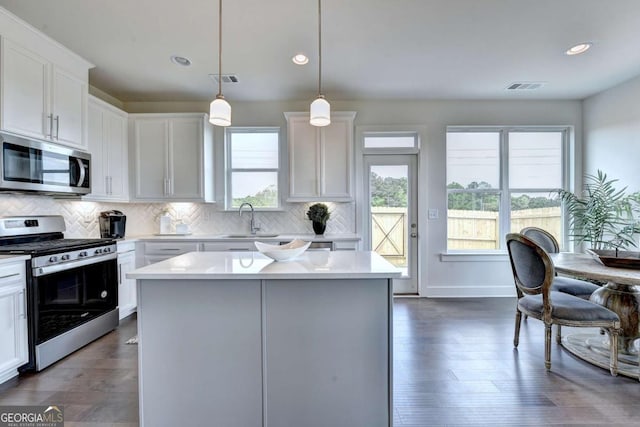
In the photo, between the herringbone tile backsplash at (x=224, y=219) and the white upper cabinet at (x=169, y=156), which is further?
the herringbone tile backsplash at (x=224, y=219)

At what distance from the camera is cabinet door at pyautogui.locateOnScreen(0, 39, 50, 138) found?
2.29 metres

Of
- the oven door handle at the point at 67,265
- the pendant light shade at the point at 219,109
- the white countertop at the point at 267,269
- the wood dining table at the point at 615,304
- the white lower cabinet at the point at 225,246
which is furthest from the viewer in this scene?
the white lower cabinet at the point at 225,246

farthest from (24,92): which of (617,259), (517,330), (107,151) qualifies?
(617,259)

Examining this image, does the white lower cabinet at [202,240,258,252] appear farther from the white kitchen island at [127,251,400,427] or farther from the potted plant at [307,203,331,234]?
the white kitchen island at [127,251,400,427]

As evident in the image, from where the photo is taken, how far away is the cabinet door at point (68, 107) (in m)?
2.71

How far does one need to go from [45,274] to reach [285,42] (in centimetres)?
283

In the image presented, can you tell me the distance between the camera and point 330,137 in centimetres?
392

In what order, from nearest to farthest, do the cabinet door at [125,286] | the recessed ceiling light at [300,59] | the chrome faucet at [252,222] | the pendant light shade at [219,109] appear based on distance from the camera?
the pendant light shade at [219,109] < the recessed ceiling light at [300,59] < the cabinet door at [125,286] < the chrome faucet at [252,222]

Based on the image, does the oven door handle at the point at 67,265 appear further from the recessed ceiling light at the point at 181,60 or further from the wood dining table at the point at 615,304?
the wood dining table at the point at 615,304

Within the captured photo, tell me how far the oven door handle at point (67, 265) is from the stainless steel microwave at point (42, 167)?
0.70m

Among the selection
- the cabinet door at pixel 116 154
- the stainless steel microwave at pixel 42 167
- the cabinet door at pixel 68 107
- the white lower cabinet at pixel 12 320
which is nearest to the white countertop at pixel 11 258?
the white lower cabinet at pixel 12 320

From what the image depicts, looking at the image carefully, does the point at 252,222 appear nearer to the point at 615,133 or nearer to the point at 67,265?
the point at 67,265

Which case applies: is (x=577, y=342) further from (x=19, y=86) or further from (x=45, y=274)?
(x=19, y=86)

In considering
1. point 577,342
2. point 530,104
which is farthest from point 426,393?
point 530,104
